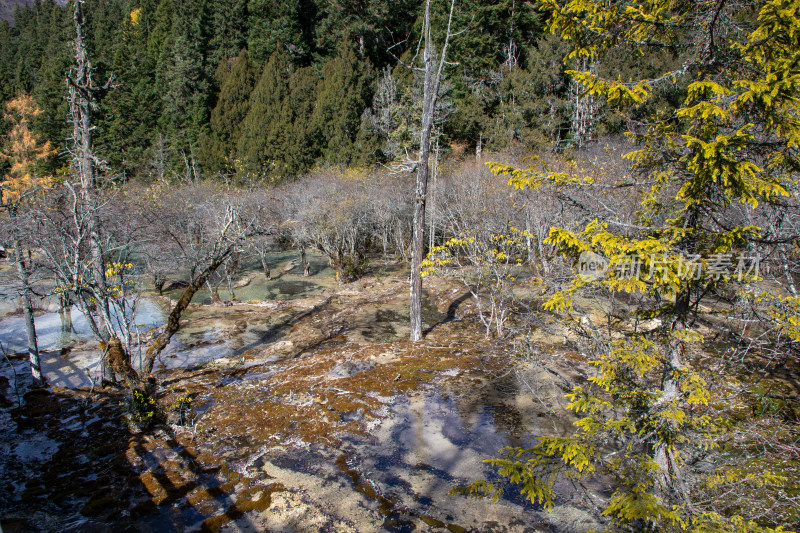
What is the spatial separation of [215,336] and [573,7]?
40.1 feet

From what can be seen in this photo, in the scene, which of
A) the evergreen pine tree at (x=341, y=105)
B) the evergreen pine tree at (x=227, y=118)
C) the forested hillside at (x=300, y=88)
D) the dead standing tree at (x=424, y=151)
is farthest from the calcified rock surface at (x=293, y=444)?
the evergreen pine tree at (x=227, y=118)

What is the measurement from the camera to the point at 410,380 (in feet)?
25.9

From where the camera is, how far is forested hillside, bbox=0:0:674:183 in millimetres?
25422

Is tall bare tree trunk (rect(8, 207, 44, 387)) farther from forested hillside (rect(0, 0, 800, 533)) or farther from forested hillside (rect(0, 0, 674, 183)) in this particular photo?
forested hillside (rect(0, 0, 674, 183))

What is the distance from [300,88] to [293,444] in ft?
107

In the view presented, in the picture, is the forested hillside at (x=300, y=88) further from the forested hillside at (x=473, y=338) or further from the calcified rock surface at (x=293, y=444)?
the calcified rock surface at (x=293, y=444)

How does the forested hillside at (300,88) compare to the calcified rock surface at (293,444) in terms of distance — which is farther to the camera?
the forested hillside at (300,88)

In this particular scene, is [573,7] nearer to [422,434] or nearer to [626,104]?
[626,104]

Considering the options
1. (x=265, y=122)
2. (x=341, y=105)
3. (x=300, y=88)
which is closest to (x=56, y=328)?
(x=265, y=122)

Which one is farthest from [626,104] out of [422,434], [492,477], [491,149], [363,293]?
[491,149]

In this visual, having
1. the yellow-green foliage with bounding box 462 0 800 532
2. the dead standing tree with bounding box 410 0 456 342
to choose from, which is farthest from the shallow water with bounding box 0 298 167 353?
the yellow-green foliage with bounding box 462 0 800 532

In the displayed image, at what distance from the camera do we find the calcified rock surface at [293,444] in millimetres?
4516

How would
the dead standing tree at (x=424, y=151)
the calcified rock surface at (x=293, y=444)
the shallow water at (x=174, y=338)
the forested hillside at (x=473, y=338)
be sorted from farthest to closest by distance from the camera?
the shallow water at (x=174, y=338) → the dead standing tree at (x=424, y=151) → the calcified rock surface at (x=293, y=444) → the forested hillside at (x=473, y=338)

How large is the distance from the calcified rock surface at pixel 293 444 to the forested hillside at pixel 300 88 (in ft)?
52.8
